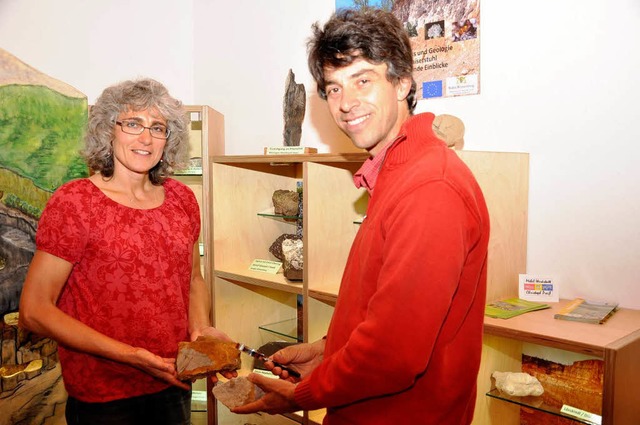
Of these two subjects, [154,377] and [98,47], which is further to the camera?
[98,47]

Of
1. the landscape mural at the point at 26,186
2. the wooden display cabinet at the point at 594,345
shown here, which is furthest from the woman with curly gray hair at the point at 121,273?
the wooden display cabinet at the point at 594,345

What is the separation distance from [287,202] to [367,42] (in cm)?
146

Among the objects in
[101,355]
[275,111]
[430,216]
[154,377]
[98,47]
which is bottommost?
[154,377]

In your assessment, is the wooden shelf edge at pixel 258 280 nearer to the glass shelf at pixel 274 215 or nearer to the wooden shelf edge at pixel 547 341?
the glass shelf at pixel 274 215

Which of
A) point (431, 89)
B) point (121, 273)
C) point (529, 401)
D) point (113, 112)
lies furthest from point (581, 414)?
point (113, 112)

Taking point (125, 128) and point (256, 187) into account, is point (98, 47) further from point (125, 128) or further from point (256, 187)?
point (125, 128)

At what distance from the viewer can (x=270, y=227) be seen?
3.06 metres

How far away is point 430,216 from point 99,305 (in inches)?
47.9

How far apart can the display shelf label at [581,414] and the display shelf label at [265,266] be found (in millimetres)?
1476

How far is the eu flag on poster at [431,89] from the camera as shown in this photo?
2352 millimetres

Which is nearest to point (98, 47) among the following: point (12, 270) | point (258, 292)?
point (12, 270)

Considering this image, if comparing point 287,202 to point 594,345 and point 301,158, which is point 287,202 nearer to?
point 301,158

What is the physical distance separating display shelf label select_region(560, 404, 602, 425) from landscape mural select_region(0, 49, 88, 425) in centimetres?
239

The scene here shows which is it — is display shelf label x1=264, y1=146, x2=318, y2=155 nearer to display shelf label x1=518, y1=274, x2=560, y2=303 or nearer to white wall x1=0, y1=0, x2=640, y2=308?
white wall x1=0, y1=0, x2=640, y2=308
